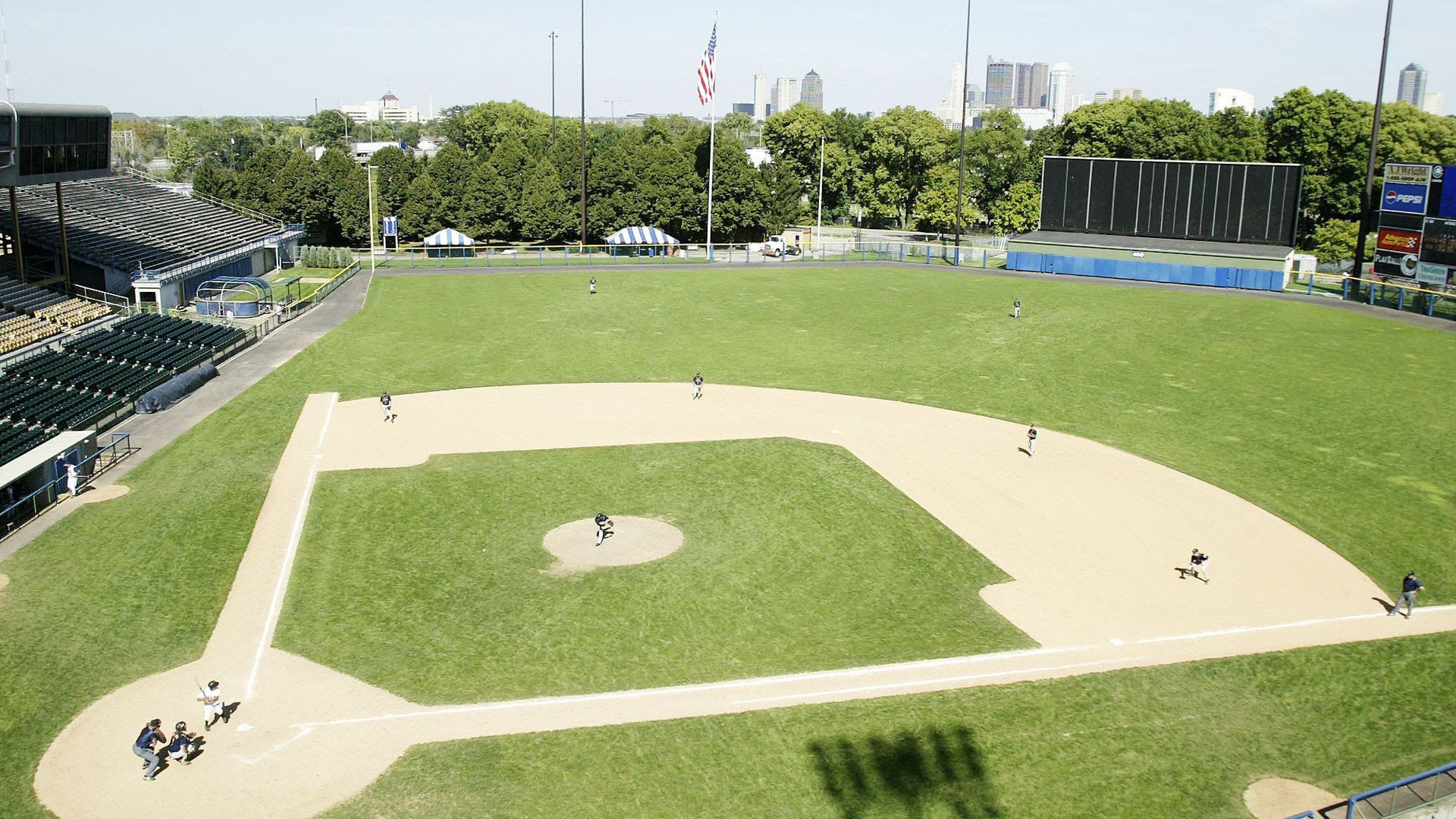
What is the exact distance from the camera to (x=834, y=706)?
73.3 ft

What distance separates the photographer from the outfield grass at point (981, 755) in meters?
19.2

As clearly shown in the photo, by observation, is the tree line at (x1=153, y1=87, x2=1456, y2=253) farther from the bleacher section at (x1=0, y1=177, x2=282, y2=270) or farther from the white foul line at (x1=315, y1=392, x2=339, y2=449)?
the white foul line at (x1=315, y1=392, x2=339, y2=449)

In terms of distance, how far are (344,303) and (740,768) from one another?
56070 millimetres

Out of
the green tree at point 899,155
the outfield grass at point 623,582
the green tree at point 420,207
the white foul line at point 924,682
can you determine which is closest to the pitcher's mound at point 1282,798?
the white foul line at point 924,682

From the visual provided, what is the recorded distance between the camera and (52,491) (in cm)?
3394

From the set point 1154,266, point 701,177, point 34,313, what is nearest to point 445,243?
point 701,177

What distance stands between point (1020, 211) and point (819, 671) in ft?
331

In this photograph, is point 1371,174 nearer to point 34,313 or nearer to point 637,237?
point 637,237

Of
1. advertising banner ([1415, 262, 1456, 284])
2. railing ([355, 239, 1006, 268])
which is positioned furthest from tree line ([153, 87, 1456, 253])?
advertising banner ([1415, 262, 1456, 284])

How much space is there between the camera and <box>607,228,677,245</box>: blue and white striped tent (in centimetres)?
9100

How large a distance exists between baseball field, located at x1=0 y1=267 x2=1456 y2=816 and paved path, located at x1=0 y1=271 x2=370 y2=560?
89 cm

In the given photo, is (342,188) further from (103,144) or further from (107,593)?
(107,593)

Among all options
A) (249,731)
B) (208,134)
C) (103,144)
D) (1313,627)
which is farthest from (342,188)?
(208,134)

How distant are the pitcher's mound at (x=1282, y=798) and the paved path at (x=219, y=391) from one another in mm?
31916
